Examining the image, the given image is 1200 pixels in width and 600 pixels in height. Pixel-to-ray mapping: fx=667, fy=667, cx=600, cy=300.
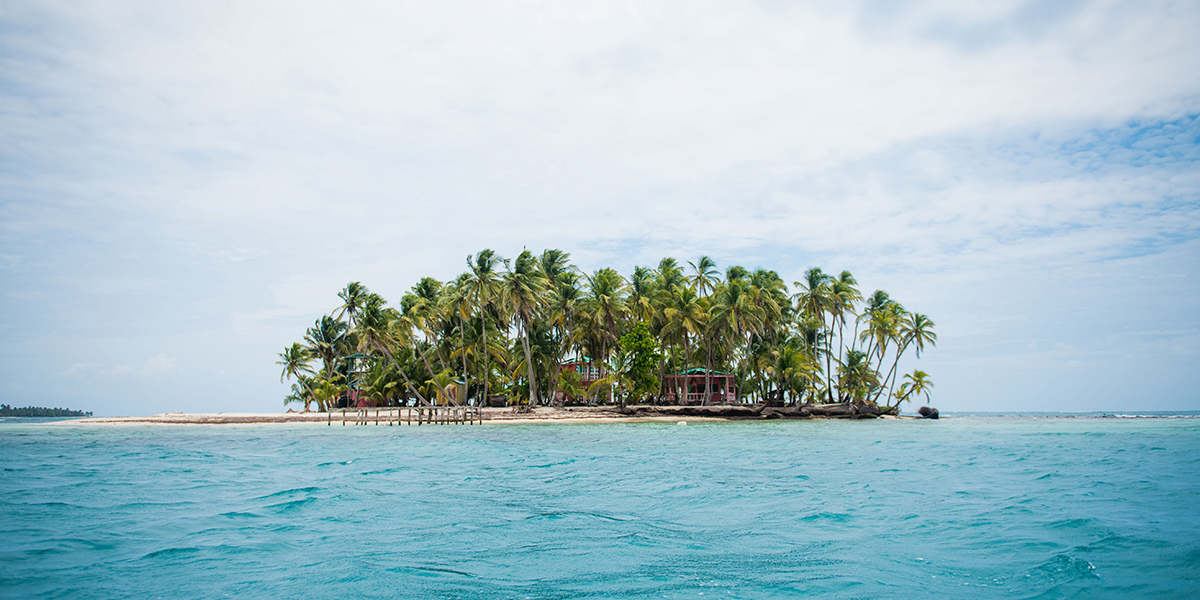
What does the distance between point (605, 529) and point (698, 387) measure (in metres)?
51.0

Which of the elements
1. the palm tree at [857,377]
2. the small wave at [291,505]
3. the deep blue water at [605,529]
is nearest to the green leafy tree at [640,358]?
the palm tree at [857,377]

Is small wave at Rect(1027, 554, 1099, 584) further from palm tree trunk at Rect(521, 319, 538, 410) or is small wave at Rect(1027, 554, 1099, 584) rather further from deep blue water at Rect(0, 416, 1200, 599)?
palm tree trunk at Rect(521, 319, 538, 410)

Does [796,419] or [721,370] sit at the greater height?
[721,370]

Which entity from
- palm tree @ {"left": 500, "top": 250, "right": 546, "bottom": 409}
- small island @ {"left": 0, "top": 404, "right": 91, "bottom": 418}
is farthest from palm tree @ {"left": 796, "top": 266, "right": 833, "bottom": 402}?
small island @ {"left": 0, "top": 404, "right": 91, "bottom": 418}

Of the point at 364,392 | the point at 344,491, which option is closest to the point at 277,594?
the point at 344,491

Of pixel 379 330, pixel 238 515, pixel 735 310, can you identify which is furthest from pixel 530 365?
pixel 238 515

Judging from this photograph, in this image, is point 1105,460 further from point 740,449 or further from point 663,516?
point 663,516

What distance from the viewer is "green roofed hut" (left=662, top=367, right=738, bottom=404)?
55.8 meters

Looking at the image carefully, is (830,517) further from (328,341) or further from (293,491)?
(328,341)

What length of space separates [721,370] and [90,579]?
187ft

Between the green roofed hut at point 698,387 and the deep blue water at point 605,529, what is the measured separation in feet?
123

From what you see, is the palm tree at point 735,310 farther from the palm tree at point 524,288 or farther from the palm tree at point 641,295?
the palm tree at point 524,288

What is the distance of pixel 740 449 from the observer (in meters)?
22.7

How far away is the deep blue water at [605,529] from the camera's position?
253 inches
